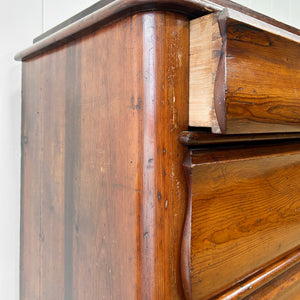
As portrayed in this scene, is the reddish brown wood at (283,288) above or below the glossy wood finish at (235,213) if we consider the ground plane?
below

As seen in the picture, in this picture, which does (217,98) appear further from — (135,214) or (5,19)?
(5,19)

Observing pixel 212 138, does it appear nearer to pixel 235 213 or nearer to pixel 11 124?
pixel 235 213

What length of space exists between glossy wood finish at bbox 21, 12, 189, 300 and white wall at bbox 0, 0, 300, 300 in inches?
6.7

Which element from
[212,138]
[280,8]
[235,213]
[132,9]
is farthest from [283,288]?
[280,8]

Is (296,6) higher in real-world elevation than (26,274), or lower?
higher

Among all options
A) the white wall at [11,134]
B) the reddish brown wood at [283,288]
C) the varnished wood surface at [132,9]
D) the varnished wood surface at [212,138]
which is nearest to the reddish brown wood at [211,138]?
the varnished wood surface at [212,138]

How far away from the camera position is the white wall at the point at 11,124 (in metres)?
0.79

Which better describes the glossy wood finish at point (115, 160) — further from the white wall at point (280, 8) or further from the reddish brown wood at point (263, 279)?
the white wall at point (280, 8)

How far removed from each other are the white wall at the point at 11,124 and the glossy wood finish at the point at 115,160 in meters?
0.17

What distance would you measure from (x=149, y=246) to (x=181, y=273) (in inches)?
2.4

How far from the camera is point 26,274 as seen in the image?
2.48 ft

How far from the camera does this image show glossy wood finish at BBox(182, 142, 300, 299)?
0.43 metres

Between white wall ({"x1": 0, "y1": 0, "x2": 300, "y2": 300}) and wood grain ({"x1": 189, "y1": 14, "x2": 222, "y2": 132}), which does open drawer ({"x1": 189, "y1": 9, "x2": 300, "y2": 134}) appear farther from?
white wall ({"x1": 0, "y1": 0, "x2": 300, "y2": 300})

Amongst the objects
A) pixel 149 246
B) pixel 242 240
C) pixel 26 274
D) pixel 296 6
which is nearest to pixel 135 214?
pixel 149 246
